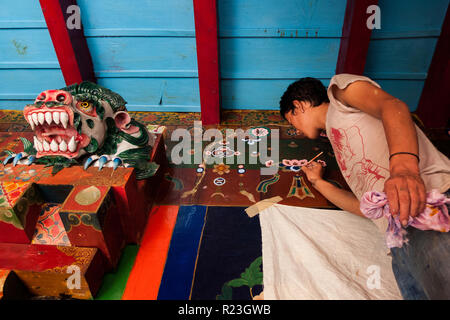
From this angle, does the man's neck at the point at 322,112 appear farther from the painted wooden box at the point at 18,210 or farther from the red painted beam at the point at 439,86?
the red painted beam at the point at 439,86

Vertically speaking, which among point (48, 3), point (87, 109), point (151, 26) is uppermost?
point (48, 3)

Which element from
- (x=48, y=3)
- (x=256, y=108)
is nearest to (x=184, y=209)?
(x=256, y=108)

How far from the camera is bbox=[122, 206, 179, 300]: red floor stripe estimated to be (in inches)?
47.8

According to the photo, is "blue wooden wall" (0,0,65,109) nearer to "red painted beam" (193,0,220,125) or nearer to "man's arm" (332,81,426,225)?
"red painted beam" (193,0,220,125)

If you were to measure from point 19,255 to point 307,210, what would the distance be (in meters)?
1.39

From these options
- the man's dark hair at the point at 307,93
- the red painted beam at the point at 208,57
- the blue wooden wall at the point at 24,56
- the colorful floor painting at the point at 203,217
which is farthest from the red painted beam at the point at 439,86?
the blue wooden wall at the point at 24,56

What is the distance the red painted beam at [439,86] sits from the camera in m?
2.35

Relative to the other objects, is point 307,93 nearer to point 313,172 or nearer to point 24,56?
point 313,172

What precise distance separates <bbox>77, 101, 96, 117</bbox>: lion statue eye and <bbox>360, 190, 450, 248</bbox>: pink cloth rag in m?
1.28

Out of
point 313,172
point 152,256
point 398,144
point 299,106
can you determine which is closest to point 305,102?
point 299,106

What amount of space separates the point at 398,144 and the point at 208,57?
1.86m

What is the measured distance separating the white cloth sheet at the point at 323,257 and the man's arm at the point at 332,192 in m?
0.06

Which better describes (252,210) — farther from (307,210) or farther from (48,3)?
(48,3)

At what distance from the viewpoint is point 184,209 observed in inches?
64.7
